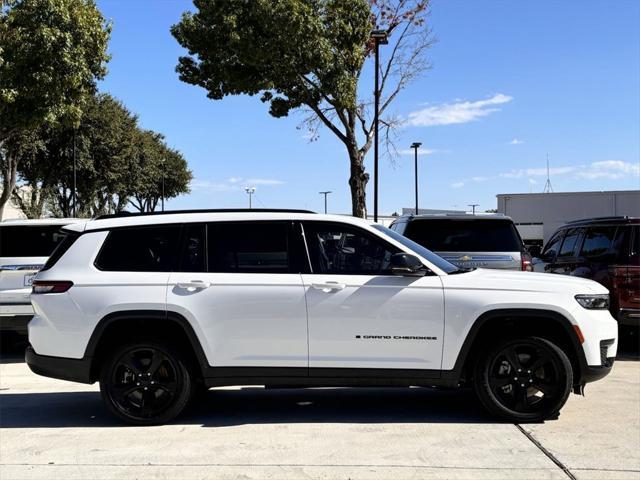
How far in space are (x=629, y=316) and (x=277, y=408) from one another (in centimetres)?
491

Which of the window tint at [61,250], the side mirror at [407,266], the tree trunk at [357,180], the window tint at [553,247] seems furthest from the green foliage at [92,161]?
the side mirror at [407,266]

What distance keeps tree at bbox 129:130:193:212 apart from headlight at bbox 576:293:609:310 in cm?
3645

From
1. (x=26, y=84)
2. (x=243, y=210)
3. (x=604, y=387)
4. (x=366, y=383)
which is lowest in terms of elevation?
(x=604, y=387)

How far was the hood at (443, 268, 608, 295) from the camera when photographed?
509cm

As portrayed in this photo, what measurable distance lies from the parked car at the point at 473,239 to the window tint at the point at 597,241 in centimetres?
97

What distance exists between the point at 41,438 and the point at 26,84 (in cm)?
1378

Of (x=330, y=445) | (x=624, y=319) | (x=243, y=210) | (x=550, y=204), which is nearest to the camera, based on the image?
(x=330, y=445)

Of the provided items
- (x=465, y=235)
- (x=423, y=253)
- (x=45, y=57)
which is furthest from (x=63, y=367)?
(x=45, y=57)

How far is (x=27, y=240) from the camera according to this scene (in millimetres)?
8453

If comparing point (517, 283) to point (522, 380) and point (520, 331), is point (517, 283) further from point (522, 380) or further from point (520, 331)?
point (522, 380)

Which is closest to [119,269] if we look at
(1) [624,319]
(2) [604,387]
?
(2) [604,387]

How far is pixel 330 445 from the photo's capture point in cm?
473

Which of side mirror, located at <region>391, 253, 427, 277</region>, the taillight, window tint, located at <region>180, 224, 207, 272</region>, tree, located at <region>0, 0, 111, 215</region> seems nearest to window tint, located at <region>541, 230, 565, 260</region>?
side mirror, located at <region>391, 253, 427, 277</region>

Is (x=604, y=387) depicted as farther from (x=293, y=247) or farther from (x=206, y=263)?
(x=206, y=263)
